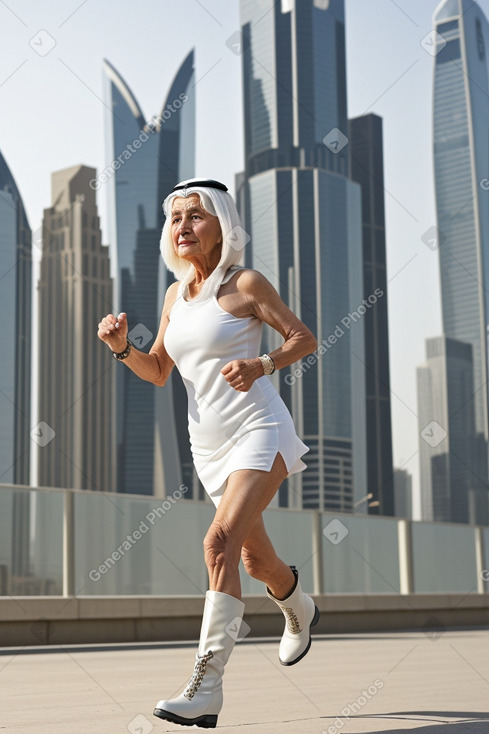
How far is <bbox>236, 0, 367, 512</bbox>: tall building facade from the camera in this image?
394ft

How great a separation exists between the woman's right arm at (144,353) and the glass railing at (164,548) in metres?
5.52

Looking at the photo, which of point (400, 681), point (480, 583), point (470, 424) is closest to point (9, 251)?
point (470, 424)

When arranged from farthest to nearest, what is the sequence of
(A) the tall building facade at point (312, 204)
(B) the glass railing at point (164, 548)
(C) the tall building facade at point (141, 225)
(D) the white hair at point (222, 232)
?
(A) the tall building facade at point (312, 204), (C) the tall building facade at point (141, 225), (B) the glass railing at point (164, 548), (D) the white hair at point (222, 232)

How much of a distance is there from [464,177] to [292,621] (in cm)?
16509

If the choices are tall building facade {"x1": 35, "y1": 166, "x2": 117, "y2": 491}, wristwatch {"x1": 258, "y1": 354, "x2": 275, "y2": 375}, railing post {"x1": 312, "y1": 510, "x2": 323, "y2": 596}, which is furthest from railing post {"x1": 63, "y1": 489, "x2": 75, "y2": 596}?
tall building facade {"x1": 35, "y1": 166, "x2": 117, "y2": 491}

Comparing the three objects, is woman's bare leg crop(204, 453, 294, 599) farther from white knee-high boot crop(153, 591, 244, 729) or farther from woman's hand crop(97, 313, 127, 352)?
woman's hand crop(97, 313, 127, 352)

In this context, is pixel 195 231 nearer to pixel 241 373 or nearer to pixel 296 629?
pixel 241 373

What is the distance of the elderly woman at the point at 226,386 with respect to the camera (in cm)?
368

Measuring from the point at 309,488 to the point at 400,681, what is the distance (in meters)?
118

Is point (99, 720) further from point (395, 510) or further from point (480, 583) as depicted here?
point (395, 510)

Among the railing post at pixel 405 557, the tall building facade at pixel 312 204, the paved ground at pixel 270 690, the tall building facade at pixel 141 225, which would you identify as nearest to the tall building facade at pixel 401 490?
the tall building facade at pixel 312 204

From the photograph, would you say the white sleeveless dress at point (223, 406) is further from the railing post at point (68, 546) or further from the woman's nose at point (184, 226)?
the railing post at point (68, 546)

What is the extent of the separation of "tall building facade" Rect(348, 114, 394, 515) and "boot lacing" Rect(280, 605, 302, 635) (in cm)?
12090

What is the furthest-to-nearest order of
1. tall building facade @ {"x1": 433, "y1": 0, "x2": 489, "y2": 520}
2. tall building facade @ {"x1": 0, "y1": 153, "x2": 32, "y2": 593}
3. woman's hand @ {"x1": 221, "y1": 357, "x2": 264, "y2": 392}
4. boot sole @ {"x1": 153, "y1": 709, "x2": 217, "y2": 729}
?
tall building facade @ {"x1": 433, "y1": 0, "x2": 489, "y2": 520} → tall building facade @ {"x1": 0, "y1": 153, "x2": 32, "y2": 593} → woman's hand @ {"x1": 221, "y1": 357, "x2": 264, "y2": 392} → boot sole @ {"x1": 153, "y1": 709, "x2": 217, "y2": 729}
